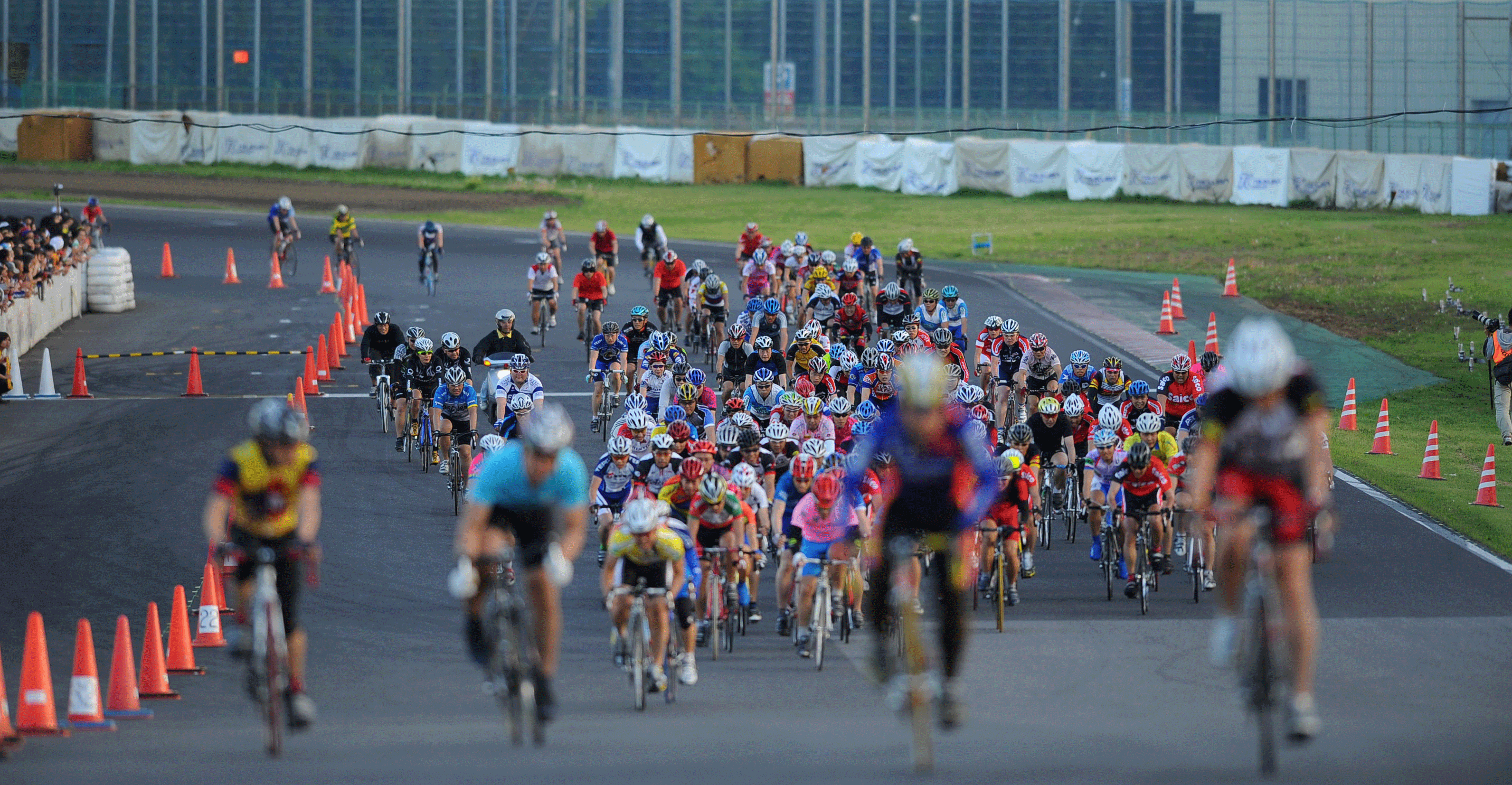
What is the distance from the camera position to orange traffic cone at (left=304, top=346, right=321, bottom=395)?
107ft

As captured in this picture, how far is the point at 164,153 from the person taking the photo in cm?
6819

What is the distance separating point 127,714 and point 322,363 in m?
20.5

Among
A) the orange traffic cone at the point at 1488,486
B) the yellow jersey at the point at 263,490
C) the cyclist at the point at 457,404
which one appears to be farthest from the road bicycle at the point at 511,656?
the orange traffic cone at the point at 1488,486

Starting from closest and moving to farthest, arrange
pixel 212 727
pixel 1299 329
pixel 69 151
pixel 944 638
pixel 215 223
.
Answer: pixel 944 638 → pixel 212 727 → pixel 1299 329 → pixel 215 223 → pixel 69 151

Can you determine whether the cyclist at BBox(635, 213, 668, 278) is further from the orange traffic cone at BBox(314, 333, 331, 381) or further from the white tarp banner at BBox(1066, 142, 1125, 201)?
the white tarp banner at BBox(1066, 142, 1125, 201)

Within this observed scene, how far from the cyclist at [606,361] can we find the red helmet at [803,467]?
1028 centimetres

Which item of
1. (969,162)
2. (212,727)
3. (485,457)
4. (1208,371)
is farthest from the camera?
(969,162)

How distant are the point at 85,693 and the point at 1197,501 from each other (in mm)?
8826

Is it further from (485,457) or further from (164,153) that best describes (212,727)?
(164,153)

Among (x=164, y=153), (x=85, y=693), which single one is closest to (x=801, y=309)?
(x=85, y=693)

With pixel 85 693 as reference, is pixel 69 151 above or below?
A: above

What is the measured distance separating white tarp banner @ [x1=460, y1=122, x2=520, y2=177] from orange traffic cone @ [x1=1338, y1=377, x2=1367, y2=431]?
4189 centimetres

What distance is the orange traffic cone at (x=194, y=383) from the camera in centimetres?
3231

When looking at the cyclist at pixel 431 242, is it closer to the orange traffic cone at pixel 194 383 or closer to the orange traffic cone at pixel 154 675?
the orange traffic cone at pixel 194 383
